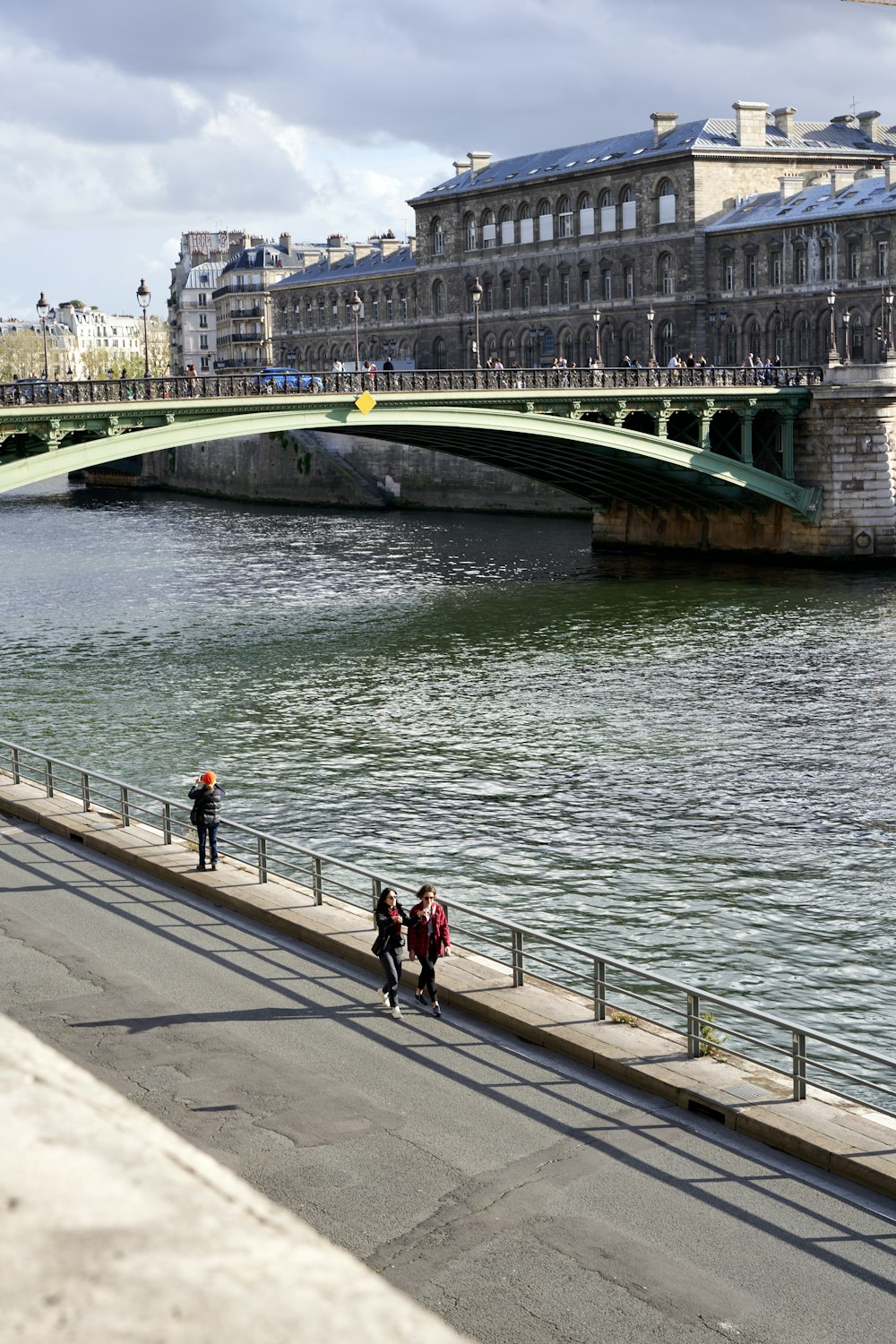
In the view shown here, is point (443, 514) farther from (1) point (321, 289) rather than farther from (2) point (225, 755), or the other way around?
(2) point (225, 755)

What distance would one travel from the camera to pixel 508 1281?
9422 mm

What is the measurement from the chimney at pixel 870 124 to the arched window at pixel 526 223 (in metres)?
22.1

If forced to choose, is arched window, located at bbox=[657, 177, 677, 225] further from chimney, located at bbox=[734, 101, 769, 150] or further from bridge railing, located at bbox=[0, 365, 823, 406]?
bridge railing, located at bbox=[0, 365, 823, 406]

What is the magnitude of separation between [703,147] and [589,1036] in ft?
303

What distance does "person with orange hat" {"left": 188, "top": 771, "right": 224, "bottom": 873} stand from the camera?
19156 millimetres

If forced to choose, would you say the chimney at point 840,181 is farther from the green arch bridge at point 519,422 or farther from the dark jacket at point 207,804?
the dark jacket at point 207,804

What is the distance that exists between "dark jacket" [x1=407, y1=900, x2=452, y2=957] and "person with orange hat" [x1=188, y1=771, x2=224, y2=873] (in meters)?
4.81

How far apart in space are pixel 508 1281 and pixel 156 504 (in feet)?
338

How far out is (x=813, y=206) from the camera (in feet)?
306

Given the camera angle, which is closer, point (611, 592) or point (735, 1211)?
point (735, 1211)

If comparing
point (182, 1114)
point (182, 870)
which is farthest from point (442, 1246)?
point (182, 870)

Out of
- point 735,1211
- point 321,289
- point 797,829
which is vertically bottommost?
point 797,829

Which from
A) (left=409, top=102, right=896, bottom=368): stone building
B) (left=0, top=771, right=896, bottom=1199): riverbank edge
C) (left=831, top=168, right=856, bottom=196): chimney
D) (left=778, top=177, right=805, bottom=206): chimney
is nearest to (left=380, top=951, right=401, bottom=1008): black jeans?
(left=0, top=771, right=896, bottom=1199): riverbank edge

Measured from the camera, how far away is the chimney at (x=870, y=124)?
104m
